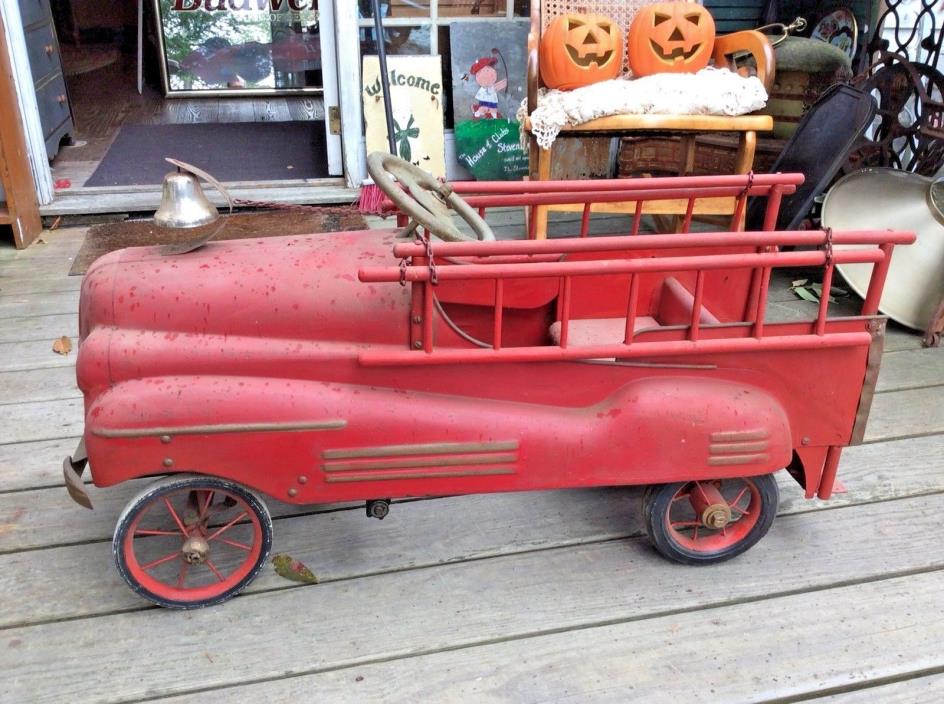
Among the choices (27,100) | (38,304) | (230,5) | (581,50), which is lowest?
(38,304)

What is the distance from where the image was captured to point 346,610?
66.4 inches

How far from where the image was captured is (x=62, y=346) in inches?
109

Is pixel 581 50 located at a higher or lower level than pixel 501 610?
higher

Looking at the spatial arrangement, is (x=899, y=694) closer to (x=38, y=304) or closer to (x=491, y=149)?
(x=38, y=304)

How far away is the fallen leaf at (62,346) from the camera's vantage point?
2754 mm

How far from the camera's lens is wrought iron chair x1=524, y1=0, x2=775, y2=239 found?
312 cm

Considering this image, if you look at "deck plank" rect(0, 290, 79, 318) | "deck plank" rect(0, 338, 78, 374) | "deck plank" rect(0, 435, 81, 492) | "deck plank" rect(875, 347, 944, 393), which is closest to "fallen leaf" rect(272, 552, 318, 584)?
"deck plank" rect(0, 435, 81, 492)

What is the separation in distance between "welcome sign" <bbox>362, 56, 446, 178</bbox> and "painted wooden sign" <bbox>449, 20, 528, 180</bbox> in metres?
0.12

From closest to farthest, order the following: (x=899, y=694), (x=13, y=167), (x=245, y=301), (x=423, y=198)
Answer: (x=899, y=694) → (x=245, y=301) → (x=423, y=198) → (x=13, y=167)

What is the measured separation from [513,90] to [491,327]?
286cm

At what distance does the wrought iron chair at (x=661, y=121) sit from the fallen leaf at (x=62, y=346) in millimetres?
1675

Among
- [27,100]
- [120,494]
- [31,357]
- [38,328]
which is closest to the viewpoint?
[120,494]

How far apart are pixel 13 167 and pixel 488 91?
2.32 metres

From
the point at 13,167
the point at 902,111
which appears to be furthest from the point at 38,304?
the point at 902,111
